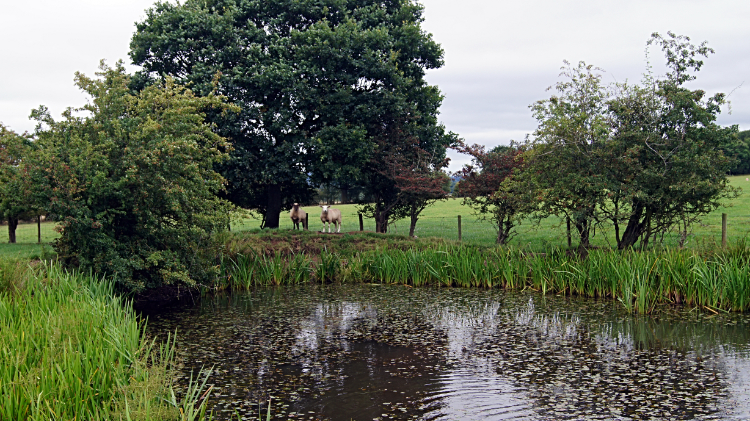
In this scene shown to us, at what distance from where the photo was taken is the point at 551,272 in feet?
44.9

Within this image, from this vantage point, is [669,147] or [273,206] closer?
[669,147]

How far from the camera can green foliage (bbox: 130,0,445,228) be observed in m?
20.3

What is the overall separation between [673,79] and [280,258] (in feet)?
35.6

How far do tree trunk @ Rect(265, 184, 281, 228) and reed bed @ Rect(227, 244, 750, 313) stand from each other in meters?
6.76

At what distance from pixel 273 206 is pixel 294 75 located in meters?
5.77

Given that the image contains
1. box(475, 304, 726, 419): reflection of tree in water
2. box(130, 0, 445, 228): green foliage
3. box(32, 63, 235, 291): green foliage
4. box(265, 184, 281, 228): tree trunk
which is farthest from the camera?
box(265, 184, 281, 228): tree trunk

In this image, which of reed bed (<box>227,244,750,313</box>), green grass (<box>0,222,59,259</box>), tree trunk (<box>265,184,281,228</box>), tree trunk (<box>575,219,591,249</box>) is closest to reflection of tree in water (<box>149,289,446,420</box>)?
reed bed (<box>227,244,750,313</box>)

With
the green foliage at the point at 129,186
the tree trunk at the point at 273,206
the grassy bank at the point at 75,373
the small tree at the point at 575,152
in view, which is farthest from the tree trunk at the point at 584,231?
the tree trunk at the point at 273,206

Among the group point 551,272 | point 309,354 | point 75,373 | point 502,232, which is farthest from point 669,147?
point 75,373

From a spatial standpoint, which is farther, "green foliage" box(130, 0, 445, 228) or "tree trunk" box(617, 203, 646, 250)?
"green foliage" box(130, 0, 445, 228)

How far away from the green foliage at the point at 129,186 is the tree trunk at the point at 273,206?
9.99 metres

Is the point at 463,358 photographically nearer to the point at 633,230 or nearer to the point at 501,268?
the point at 501,268

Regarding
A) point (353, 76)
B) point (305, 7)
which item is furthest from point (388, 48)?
point (305, 7)

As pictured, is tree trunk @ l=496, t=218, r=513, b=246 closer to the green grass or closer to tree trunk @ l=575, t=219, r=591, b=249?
tree trunk @ l=575, t=219, r=591, b=249
